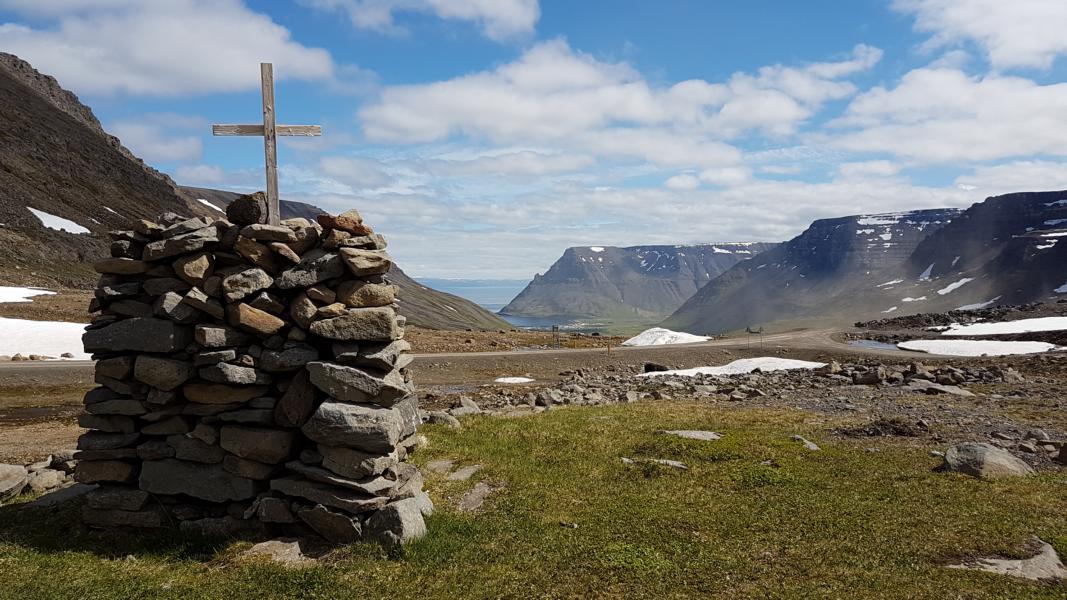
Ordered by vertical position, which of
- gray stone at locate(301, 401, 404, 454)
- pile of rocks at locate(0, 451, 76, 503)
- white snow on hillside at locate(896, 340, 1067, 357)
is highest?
gray stone at locate(301, 401, 404, 454)

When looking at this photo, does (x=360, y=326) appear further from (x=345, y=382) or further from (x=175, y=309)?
(x=175, y=309)

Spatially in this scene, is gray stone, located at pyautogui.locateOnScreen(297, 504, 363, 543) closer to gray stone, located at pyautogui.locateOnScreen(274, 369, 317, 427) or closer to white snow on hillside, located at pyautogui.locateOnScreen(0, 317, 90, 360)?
gray stone, located at pyautogui.locateOnScreen(274, 369, 317, 427)

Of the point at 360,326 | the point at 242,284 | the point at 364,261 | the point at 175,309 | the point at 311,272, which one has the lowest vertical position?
the point at 360,326

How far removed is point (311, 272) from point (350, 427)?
3555mm

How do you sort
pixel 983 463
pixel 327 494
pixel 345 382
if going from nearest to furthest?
pixel 327 494 < pixel 345 382 < pixel 983 463

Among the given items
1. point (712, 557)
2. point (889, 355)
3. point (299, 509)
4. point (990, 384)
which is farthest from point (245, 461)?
point (889, 355)

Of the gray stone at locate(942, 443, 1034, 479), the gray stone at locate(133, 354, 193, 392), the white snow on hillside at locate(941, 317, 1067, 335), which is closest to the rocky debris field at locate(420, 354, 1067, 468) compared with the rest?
the gray stone at locate(942, 443, 1034, 479)

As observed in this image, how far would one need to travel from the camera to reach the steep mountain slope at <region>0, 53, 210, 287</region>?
98250mm

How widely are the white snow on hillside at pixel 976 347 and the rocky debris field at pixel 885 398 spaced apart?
1261 centimetres

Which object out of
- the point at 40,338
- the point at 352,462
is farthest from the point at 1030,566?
the point at 40,338

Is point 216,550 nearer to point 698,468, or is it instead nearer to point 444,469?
point 444,469

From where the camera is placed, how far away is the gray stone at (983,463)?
54.8 feet

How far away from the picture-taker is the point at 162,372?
43.3 ft

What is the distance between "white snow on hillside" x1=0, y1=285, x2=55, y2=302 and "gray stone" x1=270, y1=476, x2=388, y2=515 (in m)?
→ 67.1
